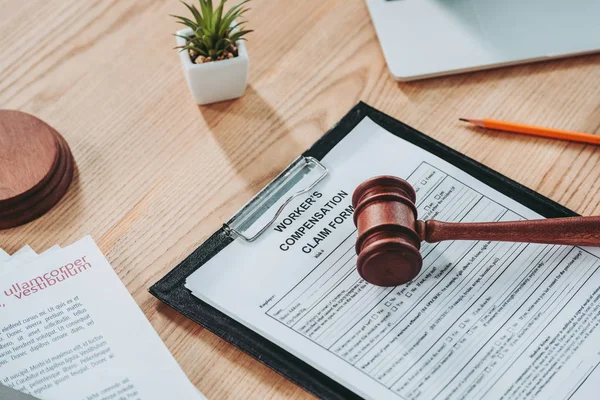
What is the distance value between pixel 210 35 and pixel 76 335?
328mm

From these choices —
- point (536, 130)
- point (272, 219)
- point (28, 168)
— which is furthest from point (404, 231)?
point (28, 168)

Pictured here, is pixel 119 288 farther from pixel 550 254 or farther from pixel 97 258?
pixel 550 254

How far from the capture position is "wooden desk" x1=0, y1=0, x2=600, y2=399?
0.73 m

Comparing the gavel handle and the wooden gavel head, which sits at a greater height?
the wooden gavel head

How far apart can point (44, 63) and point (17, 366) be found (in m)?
0.37

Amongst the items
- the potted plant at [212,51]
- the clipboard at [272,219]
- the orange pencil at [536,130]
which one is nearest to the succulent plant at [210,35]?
the potted plant at [212,51]

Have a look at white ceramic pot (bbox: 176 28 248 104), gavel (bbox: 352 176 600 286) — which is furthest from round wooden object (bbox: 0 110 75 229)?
gavel (bbox: 352 176 600 286)

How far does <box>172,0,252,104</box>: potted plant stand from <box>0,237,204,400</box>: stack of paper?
214 millimetres

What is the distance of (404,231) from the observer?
2.02 ft

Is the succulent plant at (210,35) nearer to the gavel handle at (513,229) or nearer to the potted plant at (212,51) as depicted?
the potted plant at (212,51)

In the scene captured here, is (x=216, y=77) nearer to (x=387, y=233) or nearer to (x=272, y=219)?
(x=272, y=219)

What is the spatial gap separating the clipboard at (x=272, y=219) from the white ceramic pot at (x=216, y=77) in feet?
0.37

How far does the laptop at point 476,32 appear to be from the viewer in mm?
824

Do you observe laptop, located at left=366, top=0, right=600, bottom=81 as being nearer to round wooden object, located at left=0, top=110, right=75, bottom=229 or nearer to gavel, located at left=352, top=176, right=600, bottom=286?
gavel, located at left=352, top=176, right=600, bottom=286
